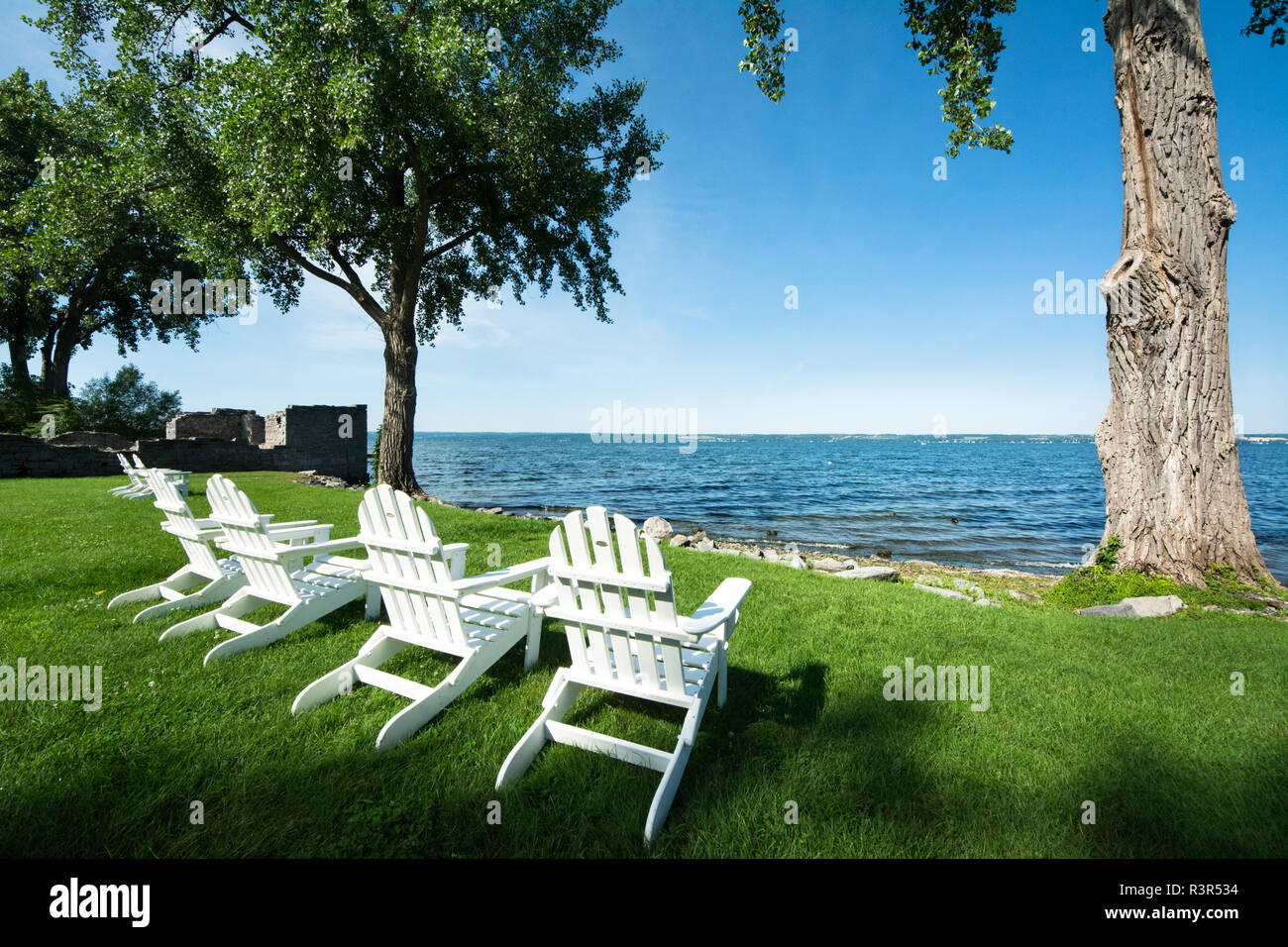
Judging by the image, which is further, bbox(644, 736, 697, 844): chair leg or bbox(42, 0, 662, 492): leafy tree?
bbox(42, 0, 662, 492): leafy tree

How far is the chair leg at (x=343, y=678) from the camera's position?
300cm

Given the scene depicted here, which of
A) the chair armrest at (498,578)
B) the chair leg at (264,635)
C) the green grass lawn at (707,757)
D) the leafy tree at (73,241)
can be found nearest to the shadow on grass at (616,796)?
the green grass lawn at (707,757)

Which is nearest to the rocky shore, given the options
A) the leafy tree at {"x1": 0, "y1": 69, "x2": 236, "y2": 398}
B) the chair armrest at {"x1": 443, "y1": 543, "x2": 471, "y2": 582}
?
the chair armrest at {"x1": 443, "y1": 543, "x2": 471, "y2": 582}

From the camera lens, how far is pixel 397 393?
1262 cm

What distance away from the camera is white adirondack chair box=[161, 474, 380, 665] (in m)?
3.86

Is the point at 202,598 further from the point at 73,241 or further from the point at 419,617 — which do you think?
the point at 73,241

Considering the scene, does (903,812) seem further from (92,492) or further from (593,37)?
(92,492)

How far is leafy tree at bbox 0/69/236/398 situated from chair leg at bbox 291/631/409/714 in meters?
12.2

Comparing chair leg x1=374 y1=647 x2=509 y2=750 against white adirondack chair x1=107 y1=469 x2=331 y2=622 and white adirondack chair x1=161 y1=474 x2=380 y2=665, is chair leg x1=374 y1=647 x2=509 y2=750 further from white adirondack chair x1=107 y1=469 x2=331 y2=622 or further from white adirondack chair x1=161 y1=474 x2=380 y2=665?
white adirondack chair x1=107 y1=469 x2=331 y2=622

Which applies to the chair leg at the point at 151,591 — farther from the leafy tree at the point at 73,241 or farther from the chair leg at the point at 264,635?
the leafy tree at the point at 73,241

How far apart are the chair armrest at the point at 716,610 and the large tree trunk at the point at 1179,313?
586cm

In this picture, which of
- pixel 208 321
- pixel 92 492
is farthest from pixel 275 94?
pixel 208 321
